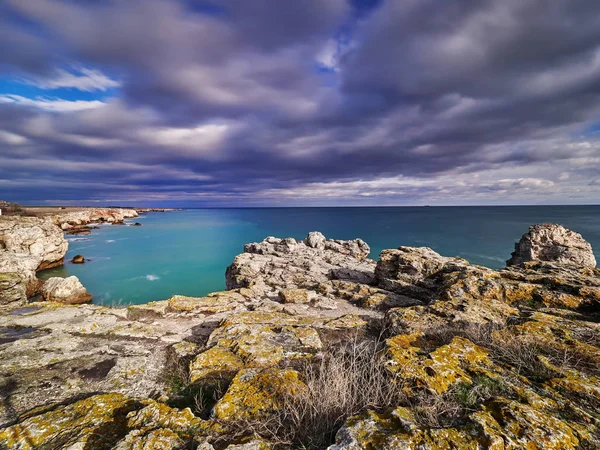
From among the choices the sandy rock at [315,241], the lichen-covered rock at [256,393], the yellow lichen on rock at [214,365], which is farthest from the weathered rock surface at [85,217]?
the lichen-covered rock at [256,393]

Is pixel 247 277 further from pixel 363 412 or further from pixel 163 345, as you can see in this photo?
pixel 363 412

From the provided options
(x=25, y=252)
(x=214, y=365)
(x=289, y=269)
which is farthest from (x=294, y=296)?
(x=25, y=252)

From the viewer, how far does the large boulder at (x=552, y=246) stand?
1964cm

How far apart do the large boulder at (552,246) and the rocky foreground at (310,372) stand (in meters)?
13.0

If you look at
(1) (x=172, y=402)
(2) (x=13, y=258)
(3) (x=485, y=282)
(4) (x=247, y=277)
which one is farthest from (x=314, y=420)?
(2) (x=13, y=258)

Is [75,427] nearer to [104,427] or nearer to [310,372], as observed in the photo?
[104,427]

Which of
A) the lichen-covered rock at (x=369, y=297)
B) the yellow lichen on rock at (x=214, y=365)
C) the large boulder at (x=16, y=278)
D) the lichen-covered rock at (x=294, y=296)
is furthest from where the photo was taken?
the large boulder at (x=16, y=278)

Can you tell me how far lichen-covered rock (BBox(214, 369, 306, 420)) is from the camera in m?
3.52

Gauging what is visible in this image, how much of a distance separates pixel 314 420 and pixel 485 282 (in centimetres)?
848

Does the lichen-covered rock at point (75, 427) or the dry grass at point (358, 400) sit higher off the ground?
the dry grass at point (358, 400)

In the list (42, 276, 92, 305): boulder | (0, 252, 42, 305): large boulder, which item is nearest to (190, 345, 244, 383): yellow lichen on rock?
(0, 252, 42, 305): large boulder

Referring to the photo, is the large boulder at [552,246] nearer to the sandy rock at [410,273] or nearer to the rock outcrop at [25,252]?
the sandy rock at [410,273]

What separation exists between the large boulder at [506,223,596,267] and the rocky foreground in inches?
511

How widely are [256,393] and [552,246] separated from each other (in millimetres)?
27347
